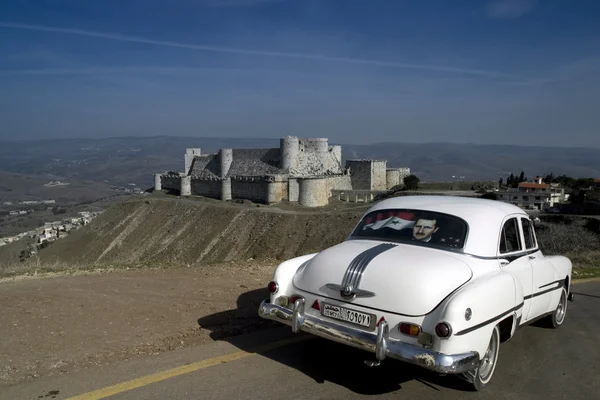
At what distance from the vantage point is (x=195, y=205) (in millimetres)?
44625

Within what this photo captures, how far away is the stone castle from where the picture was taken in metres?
45.1

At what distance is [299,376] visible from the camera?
4453 mm

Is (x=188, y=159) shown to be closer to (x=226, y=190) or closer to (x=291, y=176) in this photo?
(x=226, y=190)

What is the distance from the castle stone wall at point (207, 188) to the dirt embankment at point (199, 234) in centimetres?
441

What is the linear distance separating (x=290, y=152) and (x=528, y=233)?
43655 mm

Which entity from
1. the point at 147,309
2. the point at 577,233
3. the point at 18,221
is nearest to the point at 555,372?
the point at 147,309

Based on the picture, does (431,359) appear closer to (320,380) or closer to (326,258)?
(320,380)

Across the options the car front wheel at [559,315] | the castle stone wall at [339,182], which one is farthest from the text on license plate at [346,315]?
the castle stone wall at [339,182]

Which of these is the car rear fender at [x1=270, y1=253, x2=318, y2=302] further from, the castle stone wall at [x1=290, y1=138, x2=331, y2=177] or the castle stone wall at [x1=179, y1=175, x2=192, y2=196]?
the castle stone wall at [x1=179, y1=175, x2=192, y2=196]

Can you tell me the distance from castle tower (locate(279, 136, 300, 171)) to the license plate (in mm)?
44355

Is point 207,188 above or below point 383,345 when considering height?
below

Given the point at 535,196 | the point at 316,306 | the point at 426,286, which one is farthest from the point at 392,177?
the point at 426,286

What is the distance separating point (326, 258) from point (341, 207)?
38303 mm

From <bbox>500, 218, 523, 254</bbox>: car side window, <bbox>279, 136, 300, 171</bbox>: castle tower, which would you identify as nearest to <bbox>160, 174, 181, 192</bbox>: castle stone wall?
<bbox>279, 136, 300, 171</bbox>: castle tower
